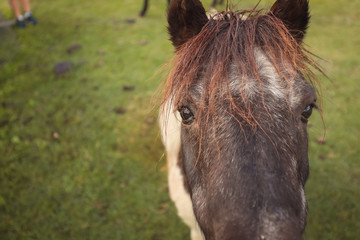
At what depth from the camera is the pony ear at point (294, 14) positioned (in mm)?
1891

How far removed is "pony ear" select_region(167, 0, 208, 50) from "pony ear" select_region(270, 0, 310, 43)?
0.62 metres

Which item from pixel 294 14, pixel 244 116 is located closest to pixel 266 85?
pixel 244 116

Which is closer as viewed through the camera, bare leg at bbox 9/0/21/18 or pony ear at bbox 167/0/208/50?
pony ear at bbox 167/0/208/50

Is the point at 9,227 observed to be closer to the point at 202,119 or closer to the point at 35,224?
the point at 35,224

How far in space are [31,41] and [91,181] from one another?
19.3 feet

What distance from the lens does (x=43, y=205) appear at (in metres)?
3.64

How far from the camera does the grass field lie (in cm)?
346

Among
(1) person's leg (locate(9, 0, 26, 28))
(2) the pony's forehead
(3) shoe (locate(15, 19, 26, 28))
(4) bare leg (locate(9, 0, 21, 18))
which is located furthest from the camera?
(3) shoe (locate(15, 19, 26, 28))

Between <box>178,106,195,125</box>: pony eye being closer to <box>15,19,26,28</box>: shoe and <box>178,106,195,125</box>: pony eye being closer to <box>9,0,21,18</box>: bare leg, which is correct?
<box>15,19,26,28</box>: shoe

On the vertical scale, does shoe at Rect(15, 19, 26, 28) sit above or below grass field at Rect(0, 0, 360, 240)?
above

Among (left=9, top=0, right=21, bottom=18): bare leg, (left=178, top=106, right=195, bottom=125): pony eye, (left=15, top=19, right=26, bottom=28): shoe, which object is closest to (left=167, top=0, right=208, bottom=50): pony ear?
(left=178, top=106, right=195, bottom=125): pony eye

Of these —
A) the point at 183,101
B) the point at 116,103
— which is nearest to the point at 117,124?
the point at 116,103

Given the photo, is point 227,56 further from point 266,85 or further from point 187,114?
point 187,114

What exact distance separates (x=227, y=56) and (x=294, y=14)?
80 centimetres
